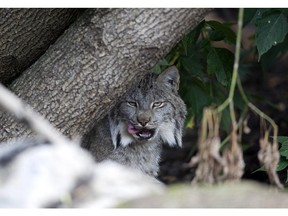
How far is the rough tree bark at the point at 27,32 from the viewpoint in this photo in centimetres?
482

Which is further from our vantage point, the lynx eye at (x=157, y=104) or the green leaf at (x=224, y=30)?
the lynx eye at (x=157, y=104)

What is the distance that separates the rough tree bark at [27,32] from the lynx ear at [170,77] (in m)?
1.10

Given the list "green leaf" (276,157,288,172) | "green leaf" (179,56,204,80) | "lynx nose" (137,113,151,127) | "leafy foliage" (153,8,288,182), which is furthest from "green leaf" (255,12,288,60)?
"lynx nose" (137,113,151,127)

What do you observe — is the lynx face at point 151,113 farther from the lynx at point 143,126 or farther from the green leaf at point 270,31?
the green leaf at point 270,31

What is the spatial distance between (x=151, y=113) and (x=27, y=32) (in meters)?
1.22

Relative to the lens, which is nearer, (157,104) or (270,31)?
(270,31)

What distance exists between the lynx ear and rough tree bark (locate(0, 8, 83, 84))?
110 cm

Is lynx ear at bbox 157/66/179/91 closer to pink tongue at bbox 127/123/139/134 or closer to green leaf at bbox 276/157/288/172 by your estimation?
pink tongue at bbox 127/123/139/134

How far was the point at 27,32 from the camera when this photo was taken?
4.91 meters

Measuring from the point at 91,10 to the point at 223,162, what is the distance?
1512 mm

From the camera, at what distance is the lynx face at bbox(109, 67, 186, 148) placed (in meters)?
5.71

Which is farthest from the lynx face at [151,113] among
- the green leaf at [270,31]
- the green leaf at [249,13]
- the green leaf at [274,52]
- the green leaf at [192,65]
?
the green leaf at [270,31]

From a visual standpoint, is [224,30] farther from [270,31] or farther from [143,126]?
[143,126]

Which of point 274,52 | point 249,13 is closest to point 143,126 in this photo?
point 249,13
